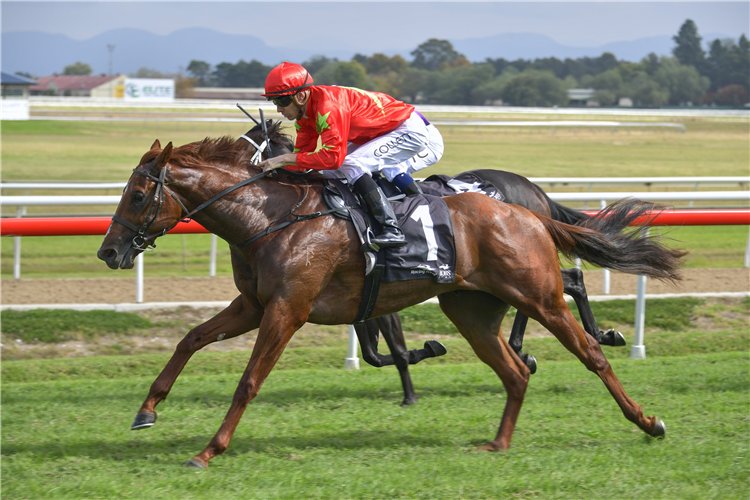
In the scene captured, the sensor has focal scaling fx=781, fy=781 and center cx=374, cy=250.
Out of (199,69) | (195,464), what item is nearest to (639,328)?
(195,464)

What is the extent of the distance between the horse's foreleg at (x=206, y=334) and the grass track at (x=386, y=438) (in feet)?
0.96

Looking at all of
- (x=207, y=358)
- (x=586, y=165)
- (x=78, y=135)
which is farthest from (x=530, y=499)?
(x=78, y=135)

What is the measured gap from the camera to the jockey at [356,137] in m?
3.42

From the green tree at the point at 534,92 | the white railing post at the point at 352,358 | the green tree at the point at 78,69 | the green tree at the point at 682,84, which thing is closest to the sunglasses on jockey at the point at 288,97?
the white railing post at the point at 352,358

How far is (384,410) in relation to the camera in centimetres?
417

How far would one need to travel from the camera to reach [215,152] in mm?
3604

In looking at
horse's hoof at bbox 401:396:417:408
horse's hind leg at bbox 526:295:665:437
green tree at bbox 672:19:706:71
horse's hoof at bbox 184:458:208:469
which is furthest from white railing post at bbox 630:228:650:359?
green tree at bbox 672:19:706:71

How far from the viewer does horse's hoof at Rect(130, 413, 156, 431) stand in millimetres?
3336

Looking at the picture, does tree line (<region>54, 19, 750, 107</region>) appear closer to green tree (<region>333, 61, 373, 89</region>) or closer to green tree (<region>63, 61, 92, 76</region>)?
green tree (<region>333, 61, 373, 89</region>)

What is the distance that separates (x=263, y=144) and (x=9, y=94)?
137 feet

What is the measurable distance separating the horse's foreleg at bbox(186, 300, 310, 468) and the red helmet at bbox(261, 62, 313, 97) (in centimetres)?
91

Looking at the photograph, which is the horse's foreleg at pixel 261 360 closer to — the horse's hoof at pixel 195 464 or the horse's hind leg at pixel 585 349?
the horse's hoof at pixel 195 464

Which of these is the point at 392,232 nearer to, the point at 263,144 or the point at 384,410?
the point at 263,144

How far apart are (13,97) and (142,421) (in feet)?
138
